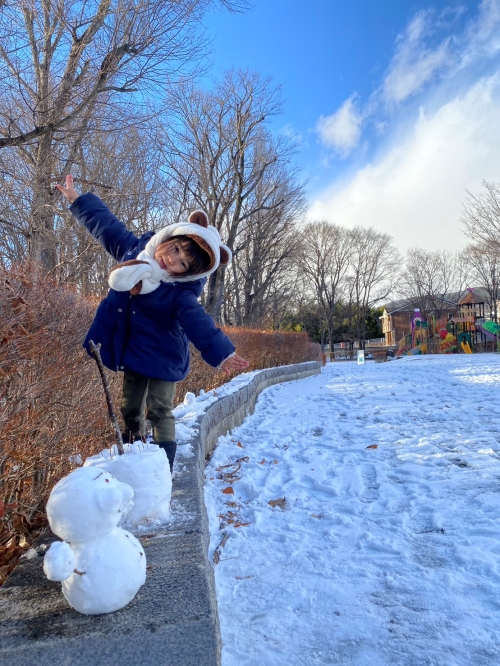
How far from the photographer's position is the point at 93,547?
132 centimetres

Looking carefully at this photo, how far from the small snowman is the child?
1068 millimetres

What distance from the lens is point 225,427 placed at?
502 cm

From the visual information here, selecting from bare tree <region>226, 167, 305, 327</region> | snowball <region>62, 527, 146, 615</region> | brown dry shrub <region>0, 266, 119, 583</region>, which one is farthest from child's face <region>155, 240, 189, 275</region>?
bare tree <region>226, 167, 305, 327</region>

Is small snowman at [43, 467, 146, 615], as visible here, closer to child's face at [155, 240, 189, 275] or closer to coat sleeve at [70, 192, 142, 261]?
child's face at [155, 240, 189, 275]

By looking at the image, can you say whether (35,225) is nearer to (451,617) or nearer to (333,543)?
(333,543)

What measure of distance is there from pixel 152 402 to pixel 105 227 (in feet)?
3.57

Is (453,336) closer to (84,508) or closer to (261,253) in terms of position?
(261,253)

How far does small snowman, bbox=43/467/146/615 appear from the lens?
1257 mm

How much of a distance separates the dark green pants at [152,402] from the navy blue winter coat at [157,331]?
0.09 metres

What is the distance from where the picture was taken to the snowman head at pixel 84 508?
1.30m

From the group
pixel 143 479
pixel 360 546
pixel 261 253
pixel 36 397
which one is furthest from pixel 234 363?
pixel 261 253

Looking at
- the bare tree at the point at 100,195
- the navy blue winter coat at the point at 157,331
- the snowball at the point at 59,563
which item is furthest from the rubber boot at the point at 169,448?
the bare tree at the point at 100,195

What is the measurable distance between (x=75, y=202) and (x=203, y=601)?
239cm

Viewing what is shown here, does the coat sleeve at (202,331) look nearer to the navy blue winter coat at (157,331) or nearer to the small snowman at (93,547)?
the navy blue winter coat at (157,331)
